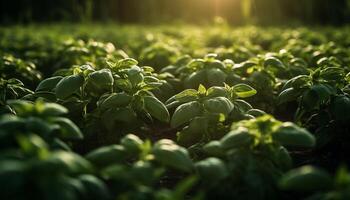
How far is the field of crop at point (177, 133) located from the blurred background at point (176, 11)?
9.30 m

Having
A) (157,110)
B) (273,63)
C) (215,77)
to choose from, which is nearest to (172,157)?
(157,110)

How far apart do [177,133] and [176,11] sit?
1551 cm

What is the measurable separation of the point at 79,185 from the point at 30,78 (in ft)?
8.60

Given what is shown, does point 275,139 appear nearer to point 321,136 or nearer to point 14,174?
point 321,136

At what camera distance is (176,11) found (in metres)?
18.0

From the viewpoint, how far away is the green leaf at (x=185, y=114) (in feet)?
8.59

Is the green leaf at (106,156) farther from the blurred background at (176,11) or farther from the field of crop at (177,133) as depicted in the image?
the blurred background at (176,11)

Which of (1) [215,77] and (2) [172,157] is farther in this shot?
(1) [215,77]

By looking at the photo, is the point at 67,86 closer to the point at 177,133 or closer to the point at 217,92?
the point at 177,133

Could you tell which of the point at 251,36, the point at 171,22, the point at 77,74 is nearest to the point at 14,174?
the point at 77,74

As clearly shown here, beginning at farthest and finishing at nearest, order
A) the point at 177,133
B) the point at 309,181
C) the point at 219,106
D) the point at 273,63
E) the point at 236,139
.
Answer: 1. the point at 273,63
2. the point at 177,133
3. the point at 219,106
4. the point at 236,139
5. the point at 309,181

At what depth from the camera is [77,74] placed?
286 cm

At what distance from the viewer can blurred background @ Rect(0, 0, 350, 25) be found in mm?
13969

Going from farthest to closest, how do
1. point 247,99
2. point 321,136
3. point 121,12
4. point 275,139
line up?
point 121,12 < point 247,99 < point 321,136 < point 275,139
